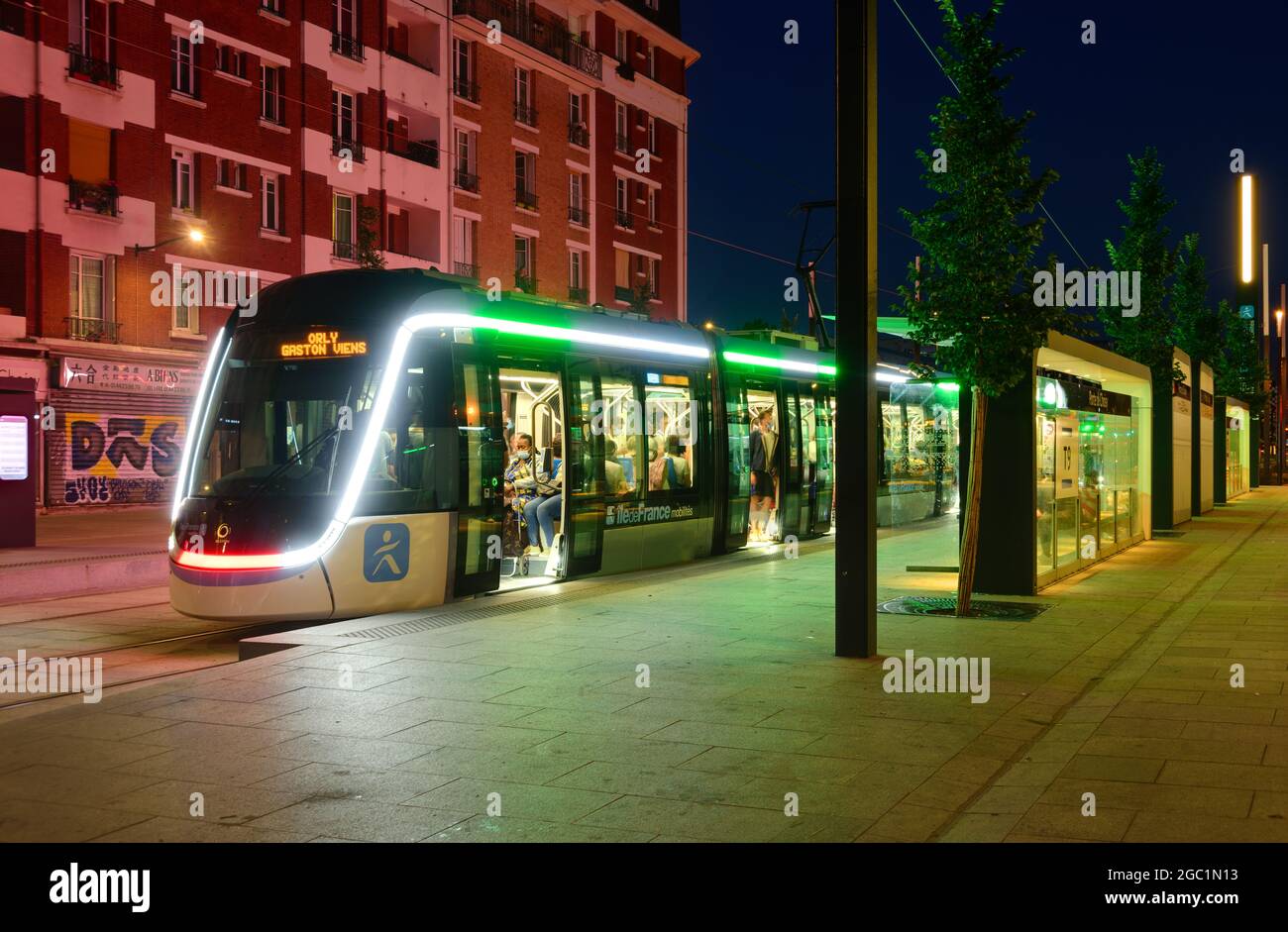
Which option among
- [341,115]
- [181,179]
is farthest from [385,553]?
[341,115]

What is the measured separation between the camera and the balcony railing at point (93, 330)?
29.8 meters

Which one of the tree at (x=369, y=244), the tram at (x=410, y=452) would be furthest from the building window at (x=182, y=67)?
the tram at (x=410, y=452)

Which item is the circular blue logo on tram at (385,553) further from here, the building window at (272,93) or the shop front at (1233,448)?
the shop front at (1233,448)

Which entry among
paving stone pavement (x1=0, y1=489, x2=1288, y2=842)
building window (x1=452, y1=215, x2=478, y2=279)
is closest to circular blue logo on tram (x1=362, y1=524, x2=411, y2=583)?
paving stone pavement (x1=0, y1=489, x2=1288, y2=842)

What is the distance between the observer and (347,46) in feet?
121

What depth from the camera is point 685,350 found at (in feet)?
55.4

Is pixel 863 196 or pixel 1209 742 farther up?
pixel 863 196

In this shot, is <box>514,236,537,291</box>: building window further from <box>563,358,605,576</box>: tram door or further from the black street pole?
the black street pole

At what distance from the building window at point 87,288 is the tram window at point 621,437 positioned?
19.6 metres

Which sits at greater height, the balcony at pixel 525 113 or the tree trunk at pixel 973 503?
the balcony at pixel 525 113

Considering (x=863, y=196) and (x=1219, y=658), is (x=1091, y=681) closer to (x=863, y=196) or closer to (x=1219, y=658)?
(x=1219, y=658)
